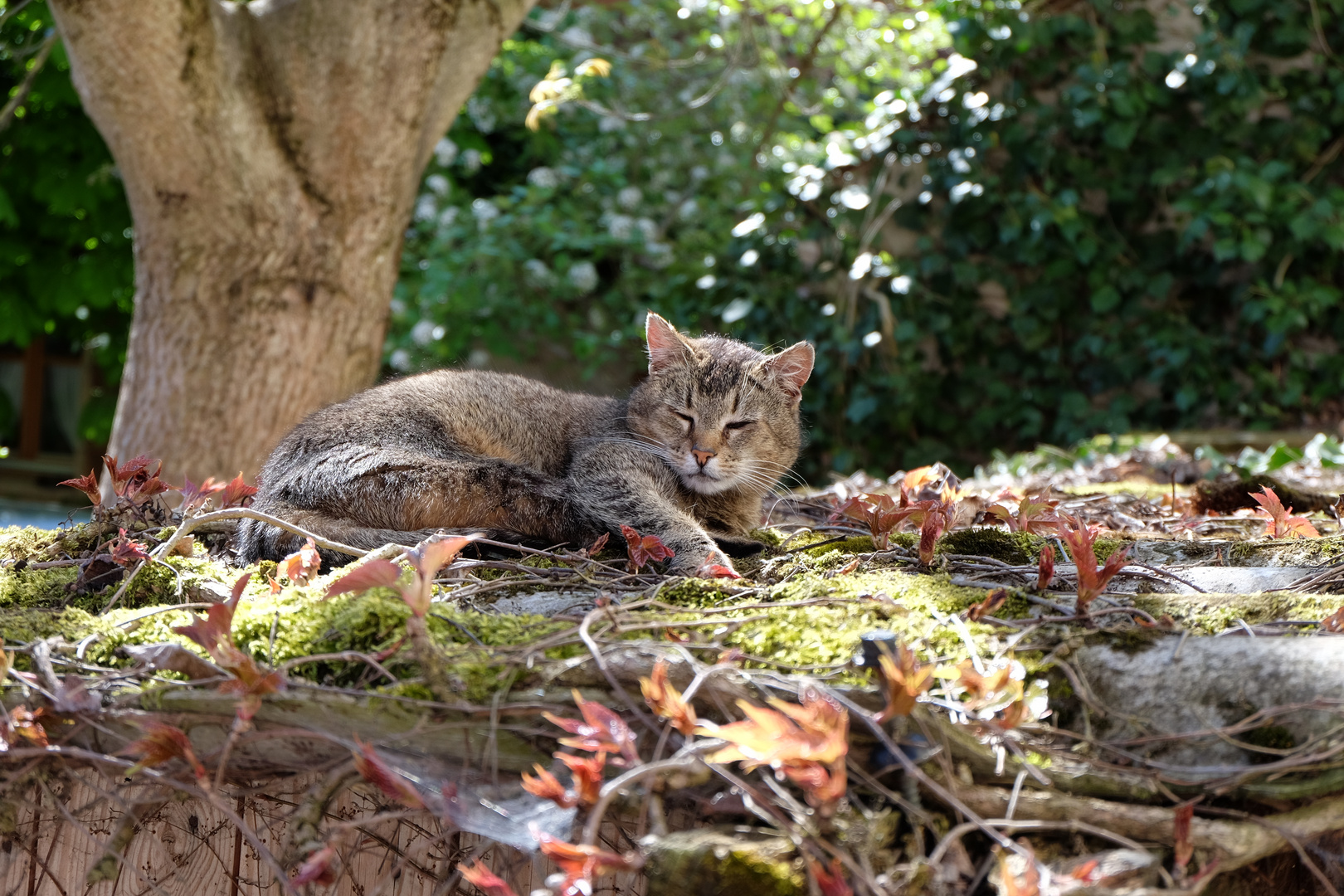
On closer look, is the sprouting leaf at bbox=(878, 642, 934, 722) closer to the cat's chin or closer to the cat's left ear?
the cat's chin

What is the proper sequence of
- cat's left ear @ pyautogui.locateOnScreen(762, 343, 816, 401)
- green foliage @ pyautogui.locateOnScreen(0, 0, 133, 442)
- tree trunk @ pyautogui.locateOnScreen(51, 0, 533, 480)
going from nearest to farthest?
cat's left ear @ pyautogui.locateOnScreen(762, 343, 816, 401) < tree trunk @ pyautogui.locateOnScreen(51, 0, 533, 480) < green foliage @ pyautogui.locateOnScreen(0, 0, 133, 442)

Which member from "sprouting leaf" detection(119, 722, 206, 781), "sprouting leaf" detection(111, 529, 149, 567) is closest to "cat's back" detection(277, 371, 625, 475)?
"sprouting leaf" detection(111, 529, 149, 567)

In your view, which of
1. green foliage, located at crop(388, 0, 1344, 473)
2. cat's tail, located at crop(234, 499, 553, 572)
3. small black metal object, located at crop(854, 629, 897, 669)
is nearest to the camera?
small black metal object, located at crop(854, 629, 897, 669)

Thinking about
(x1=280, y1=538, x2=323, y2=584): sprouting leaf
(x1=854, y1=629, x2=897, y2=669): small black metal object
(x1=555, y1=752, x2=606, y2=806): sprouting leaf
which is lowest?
(x1=555, y1=752, x2=606, y2=806): sprouting leaf

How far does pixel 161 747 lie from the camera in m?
1.47

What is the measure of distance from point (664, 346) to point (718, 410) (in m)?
0.35

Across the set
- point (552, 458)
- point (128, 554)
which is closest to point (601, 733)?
point (128, 554)

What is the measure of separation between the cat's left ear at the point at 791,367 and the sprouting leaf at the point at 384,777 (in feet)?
7.20

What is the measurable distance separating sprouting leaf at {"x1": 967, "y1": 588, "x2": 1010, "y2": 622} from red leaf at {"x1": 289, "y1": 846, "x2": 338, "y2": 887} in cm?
105

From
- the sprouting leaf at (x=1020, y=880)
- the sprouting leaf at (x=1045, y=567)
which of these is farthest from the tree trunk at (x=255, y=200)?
the sprouting leaf at (x=1020, y=880)

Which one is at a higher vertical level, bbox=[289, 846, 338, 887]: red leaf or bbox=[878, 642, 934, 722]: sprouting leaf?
bbox=[878, 642, 934, 722]: sprouting leaf

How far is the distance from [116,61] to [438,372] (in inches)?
79.8

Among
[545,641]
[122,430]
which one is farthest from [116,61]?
[545,641]

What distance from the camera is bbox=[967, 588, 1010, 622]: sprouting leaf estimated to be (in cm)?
177
